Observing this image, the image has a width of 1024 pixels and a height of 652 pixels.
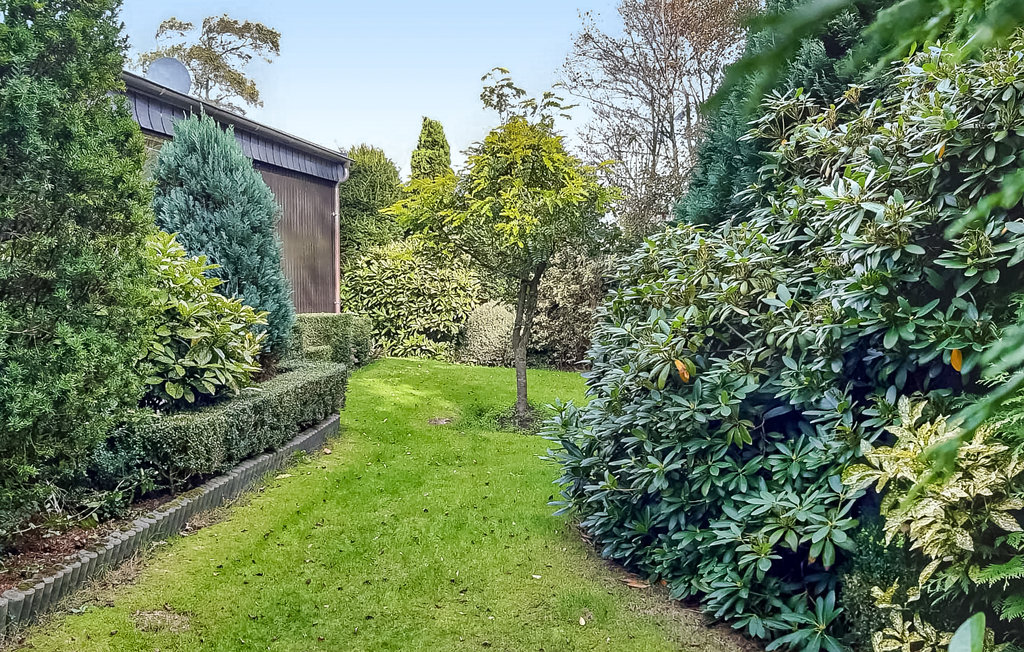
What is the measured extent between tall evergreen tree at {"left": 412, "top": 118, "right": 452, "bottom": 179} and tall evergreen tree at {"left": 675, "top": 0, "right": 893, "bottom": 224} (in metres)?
10.9

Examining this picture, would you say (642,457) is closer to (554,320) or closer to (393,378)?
(393,378)

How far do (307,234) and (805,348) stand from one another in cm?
1015

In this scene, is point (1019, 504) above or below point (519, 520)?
above

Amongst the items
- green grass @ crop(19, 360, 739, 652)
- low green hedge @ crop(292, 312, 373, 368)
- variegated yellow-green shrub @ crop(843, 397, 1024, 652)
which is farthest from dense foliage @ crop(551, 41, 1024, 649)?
low green hedge @ crop(292, 312, 373, 368)

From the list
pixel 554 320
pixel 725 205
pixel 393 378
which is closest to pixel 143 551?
pixel 725 205

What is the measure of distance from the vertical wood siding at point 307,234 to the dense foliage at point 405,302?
0.84 m

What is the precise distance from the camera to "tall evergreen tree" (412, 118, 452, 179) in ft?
52.0

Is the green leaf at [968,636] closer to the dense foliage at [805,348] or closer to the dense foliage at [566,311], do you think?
the dense foliage at [805,348]

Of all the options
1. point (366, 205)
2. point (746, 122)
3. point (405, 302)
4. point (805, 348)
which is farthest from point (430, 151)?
point (805, 348)

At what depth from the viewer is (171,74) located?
29.7 feet

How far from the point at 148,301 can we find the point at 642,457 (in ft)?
10.1

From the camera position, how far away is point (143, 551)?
370 cm

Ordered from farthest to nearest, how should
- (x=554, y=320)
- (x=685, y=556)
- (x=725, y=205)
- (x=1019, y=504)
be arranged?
(x=554, y=320), (x=725, y=205), (x=685, y=556), (x=1019, y=504)

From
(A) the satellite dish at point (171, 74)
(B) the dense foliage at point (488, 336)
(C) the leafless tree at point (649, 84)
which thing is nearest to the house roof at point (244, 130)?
(A) the satellite dish at point (171, 74)
